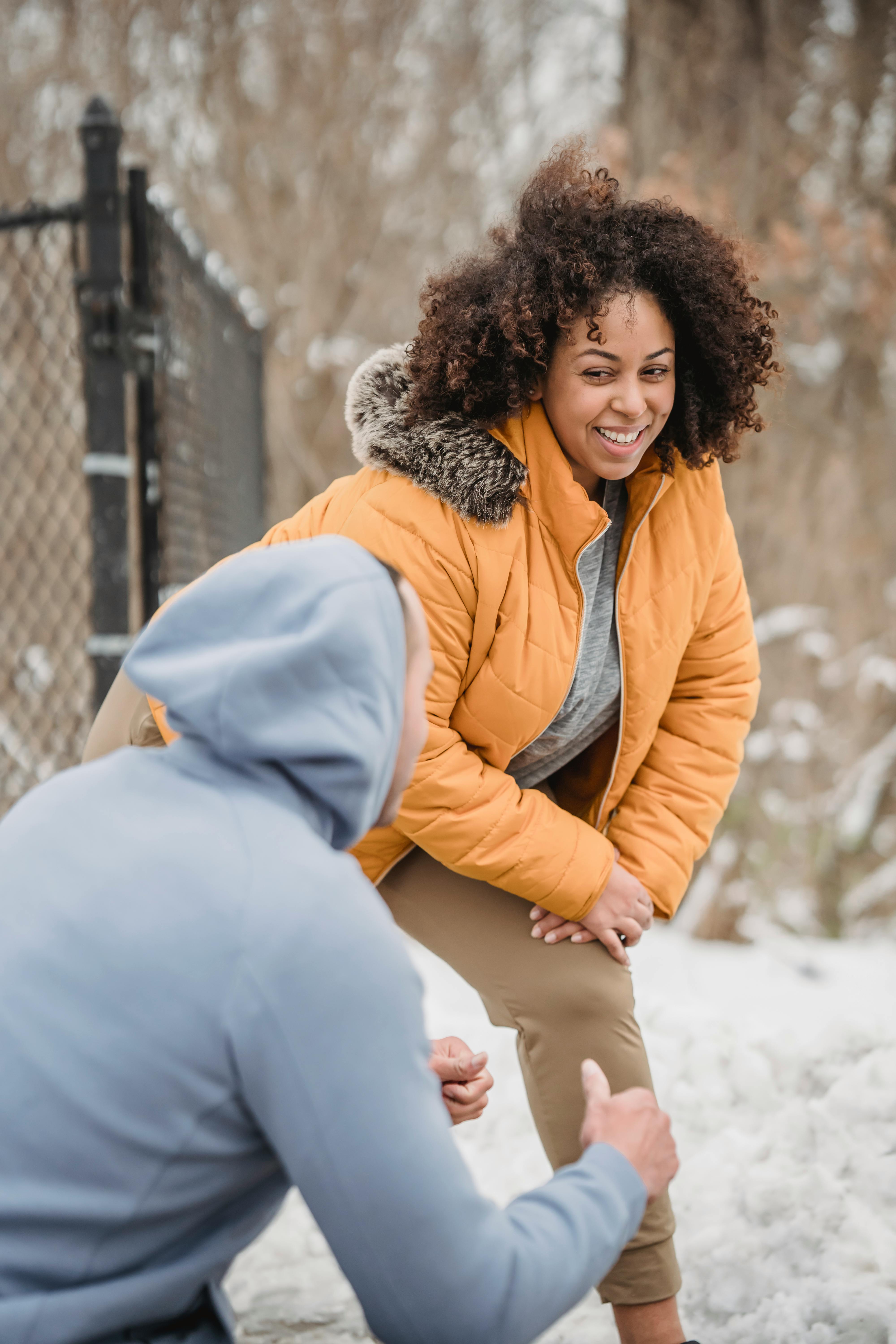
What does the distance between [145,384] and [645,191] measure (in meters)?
2.95

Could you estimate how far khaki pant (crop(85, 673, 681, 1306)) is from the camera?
70.7 inches

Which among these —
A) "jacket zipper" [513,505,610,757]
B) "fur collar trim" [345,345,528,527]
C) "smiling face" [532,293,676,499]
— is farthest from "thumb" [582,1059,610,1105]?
"smiling face" [532,293,676,499]

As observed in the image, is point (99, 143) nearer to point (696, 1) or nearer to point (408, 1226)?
point (408, 1226)

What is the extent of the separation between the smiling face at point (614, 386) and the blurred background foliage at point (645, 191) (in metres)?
3.20

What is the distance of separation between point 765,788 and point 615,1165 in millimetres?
4442

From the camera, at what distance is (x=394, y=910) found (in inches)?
82.5

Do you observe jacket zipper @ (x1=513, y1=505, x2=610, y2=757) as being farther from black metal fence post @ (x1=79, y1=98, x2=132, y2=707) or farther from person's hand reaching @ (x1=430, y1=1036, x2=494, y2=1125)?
black metal fence post @ (x1=79, y1=98, x2=132, y2=707)

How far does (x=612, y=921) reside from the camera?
1.95 meters

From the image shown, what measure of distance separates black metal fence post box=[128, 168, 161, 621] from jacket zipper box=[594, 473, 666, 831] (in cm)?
166

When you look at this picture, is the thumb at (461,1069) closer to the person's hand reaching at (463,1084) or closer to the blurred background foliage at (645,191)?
the person's hand reaching at (463,1084)

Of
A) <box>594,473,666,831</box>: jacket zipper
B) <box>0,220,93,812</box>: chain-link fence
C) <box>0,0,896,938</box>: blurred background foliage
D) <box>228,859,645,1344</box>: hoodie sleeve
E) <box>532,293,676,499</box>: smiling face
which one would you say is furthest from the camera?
<box>0,0,896,938</box>: blurred background foliage

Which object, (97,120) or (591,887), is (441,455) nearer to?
(591,887)

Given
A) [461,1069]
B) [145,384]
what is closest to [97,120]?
[145,384]

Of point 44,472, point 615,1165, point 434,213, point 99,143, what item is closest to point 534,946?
point 615,1165
